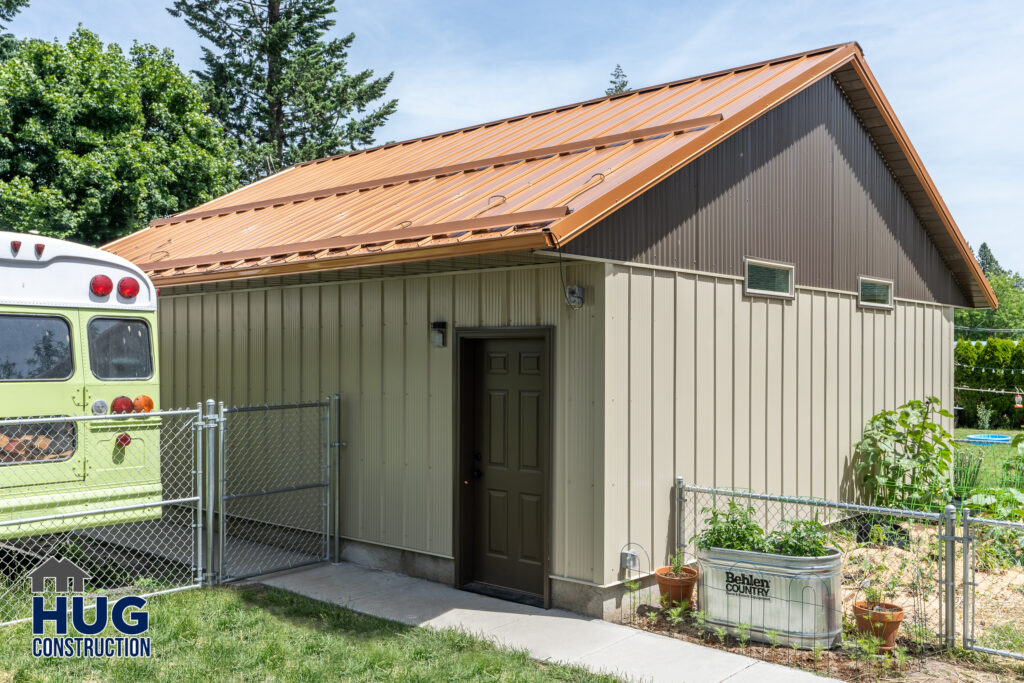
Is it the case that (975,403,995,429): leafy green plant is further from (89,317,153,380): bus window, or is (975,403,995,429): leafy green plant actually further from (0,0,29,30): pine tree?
(0,0,29,30): pine tree

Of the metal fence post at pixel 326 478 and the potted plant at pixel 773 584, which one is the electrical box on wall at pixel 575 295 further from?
the metal fence post at pixel 326 478

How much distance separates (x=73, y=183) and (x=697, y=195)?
15009 mm

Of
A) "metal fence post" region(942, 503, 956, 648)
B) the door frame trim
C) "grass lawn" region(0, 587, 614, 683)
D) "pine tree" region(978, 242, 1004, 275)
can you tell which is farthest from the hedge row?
"pine tree" region(978, 242, 1004, 275)

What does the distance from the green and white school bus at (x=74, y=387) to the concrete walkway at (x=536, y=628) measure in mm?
1726

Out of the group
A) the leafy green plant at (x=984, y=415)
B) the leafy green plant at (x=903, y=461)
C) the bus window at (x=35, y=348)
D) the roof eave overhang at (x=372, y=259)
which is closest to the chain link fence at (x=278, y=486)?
the roof eave overhang at (x=372, y=259)

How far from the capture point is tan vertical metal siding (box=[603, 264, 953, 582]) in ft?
22.7

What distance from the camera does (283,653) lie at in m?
5.92

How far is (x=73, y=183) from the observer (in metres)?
17.7

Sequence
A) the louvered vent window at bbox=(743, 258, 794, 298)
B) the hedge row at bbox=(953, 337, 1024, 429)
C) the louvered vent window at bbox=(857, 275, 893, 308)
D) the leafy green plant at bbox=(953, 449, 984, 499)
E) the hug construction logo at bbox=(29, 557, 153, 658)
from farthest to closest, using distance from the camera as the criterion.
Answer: the hedge row at bbox=(953, 337, 1024, 429)
the leafy green plant at bbox=(953, 449, 984, 499)
the louvered vent window at bbox=(857, 275, 893, 308)
the louvered vent window at bbox=(743, 258, 794, 298)
the hug construction logo at bbox=(29, 557, 153, 658)

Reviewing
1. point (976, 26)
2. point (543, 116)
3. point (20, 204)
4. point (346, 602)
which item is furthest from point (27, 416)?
point (976, 26)

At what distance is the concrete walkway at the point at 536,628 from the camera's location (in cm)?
565

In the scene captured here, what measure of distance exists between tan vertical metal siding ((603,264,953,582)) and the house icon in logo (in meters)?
4.54

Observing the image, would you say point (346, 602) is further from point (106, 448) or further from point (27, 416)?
point (27, 416)

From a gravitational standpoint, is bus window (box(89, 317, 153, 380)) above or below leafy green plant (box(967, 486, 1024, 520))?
above
